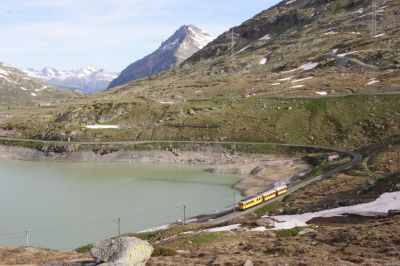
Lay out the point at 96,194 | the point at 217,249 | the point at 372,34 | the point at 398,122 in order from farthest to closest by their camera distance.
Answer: the point at 372,34, the point at 398,122, the point at 96,194, the point at 217,249

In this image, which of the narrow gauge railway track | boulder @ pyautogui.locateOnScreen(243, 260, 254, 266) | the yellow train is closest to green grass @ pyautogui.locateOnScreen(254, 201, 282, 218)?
the narrow gauge railway track

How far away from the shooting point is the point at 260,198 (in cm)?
6481

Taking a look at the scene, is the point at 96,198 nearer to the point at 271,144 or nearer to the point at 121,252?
the point at 271,144

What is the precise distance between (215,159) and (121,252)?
8782 cm

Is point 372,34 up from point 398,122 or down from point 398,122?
up

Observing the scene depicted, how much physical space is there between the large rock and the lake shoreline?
5307 centimetres

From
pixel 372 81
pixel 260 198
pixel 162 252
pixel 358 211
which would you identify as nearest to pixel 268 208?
pixel 260 198

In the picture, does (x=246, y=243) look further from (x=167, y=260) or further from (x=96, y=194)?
(x=96, y=194)

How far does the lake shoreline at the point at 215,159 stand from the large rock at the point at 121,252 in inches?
2089

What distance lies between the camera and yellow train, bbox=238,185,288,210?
61.2m

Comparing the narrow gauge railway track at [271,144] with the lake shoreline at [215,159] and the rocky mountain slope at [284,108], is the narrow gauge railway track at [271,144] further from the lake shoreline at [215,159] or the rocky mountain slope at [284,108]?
the lake shoreline at [215,159]

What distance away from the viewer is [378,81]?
13188 centimetres

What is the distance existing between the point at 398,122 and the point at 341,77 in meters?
45.3

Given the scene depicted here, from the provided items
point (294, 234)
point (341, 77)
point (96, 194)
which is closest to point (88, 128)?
point (96, 194)
